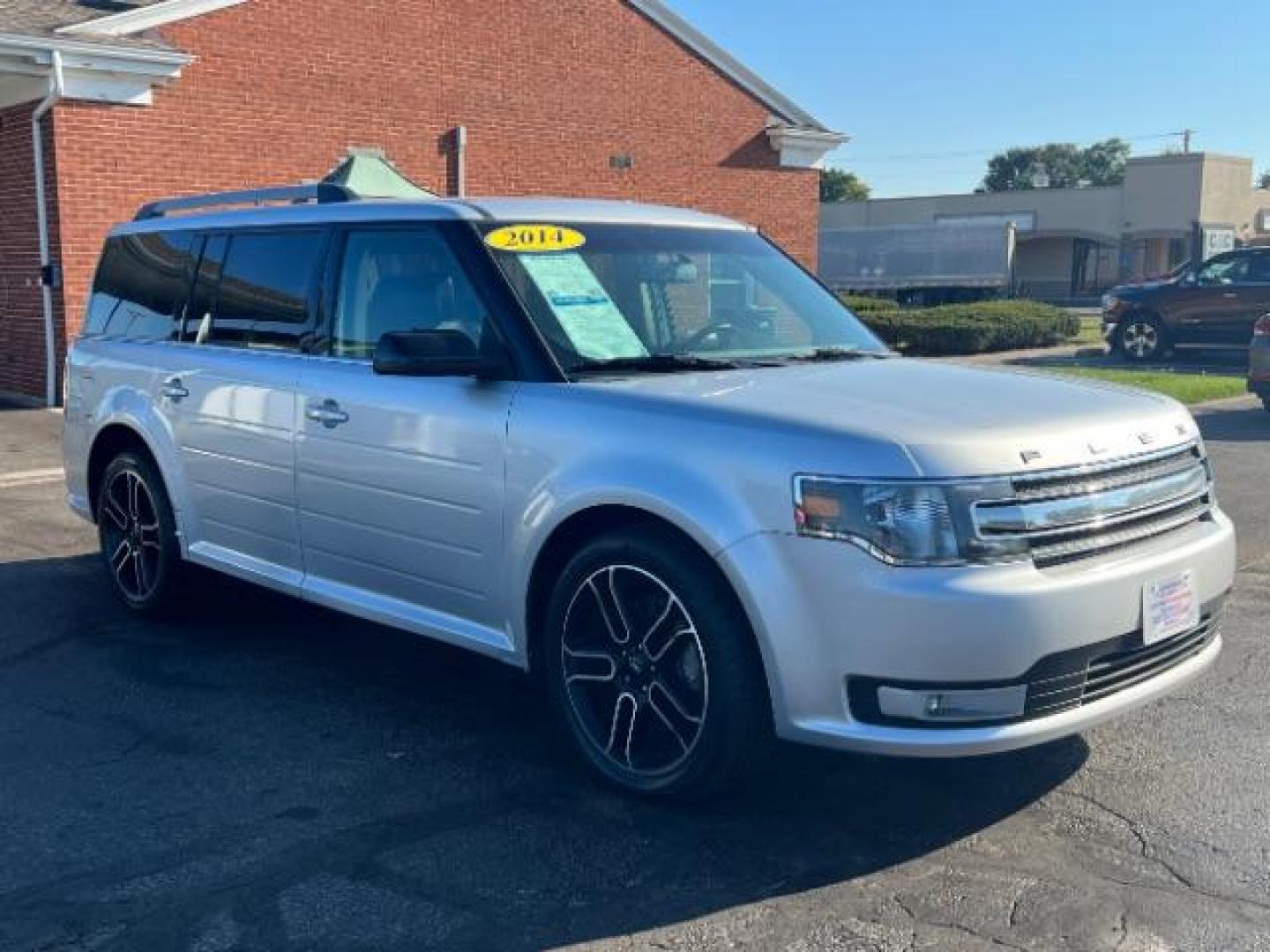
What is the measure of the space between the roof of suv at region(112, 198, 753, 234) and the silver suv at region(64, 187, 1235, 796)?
2 cm

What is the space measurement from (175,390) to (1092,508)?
3.98 meters

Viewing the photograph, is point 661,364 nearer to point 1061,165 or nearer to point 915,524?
point 915,524

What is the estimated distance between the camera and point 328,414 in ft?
16.9

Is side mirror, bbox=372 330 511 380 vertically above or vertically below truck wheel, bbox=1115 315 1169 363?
above

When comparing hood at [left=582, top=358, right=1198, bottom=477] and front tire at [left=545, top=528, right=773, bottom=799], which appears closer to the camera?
hood at [left=582, top=358, right=1198, bottom=477]

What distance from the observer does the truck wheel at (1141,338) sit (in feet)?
71.3

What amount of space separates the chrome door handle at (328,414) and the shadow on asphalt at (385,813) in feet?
3.55

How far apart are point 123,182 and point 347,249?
10.6 m

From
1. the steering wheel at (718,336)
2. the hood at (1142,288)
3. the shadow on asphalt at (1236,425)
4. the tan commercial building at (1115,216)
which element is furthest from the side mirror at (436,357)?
the tan commercial building at (1115,216)

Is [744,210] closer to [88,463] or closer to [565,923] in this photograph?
[88,463]

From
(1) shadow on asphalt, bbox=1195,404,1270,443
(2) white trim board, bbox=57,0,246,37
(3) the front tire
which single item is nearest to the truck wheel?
(1) shadow on asphalt, bbox=1195,404,1270,443

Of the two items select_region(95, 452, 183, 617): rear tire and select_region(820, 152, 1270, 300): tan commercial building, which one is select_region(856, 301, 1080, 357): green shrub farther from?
select_region(820, 152, 1270, 300): tan commercial building

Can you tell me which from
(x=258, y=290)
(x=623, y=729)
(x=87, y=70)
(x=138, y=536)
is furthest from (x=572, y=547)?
(x=87, y=70)

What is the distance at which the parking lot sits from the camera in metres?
3.51
